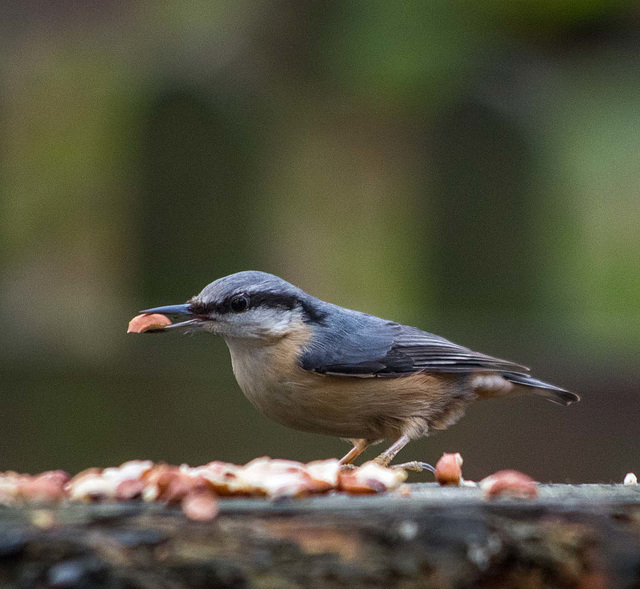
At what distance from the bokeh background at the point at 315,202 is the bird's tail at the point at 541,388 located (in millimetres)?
1163

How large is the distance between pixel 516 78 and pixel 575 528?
4.71m

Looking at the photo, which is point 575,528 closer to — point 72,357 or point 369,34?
point 72,357

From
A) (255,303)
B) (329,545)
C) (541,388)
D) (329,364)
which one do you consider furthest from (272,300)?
(329,545)

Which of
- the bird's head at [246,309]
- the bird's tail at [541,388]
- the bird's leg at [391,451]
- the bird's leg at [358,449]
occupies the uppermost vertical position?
the bird's head at [246,309]

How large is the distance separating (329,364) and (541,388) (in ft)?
2.81

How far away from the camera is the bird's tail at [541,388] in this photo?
10.1 feet

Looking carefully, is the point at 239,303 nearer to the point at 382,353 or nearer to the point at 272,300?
the point at 272,300

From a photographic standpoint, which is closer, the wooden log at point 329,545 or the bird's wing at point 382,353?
the wooden log at point 329,545

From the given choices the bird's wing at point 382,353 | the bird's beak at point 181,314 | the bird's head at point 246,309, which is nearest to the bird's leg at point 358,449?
the bird's wing at point 382,353

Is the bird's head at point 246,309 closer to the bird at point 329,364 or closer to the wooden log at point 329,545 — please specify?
the bird at point 329,364

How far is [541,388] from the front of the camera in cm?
312

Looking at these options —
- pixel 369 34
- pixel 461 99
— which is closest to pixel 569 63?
pixel 461 99

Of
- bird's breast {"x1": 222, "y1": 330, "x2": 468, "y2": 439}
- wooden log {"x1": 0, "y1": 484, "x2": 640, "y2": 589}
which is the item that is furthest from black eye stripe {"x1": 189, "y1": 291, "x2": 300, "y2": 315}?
wooden log {"x1": 0, "y1": 484, "x2": 640, "y2": 589}

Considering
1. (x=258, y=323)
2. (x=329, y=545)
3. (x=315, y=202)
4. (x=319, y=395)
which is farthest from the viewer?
(x=315, y=202)
